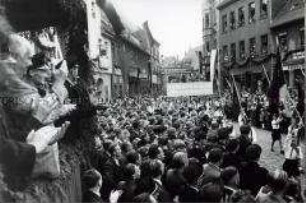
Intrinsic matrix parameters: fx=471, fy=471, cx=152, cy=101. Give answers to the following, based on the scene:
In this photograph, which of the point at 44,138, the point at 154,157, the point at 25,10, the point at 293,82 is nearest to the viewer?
the point at 44,138

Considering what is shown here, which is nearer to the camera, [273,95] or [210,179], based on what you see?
[210,179]

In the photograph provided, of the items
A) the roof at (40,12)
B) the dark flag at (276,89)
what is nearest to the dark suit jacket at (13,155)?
the roof at (40,12)

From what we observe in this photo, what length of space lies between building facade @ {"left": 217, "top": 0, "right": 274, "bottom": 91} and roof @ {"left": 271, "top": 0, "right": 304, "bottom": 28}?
0.49 m

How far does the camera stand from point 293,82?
56.0 ft

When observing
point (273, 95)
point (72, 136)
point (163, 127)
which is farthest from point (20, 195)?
point (273, 95)

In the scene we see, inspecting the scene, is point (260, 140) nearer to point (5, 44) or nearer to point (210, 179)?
point (210, 179)

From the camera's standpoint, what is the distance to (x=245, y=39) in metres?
24.5

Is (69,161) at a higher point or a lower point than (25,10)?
lower

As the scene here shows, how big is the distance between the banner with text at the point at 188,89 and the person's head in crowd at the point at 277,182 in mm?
11427

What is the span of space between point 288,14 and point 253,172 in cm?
1828

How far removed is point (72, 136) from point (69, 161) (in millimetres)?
316

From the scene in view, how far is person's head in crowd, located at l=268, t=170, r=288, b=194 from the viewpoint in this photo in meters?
3.99

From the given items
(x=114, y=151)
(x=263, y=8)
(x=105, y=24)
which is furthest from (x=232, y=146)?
(x=263, y=8)

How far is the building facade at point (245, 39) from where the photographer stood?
71.8 feet
